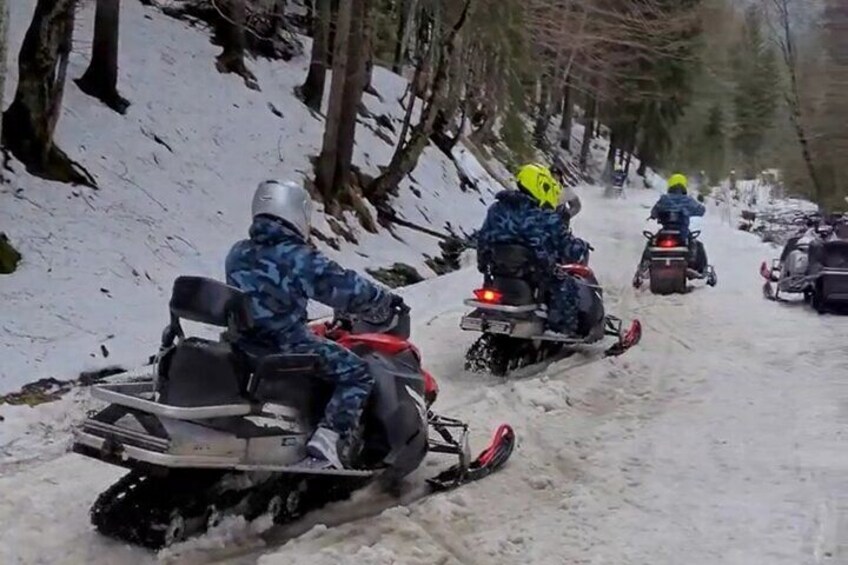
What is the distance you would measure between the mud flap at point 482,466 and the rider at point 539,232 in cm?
264

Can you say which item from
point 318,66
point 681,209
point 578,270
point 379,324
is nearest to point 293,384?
point 379,324

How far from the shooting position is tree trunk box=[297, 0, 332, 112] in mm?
19359

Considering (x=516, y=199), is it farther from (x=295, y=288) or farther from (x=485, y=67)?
(x=485, y=67)

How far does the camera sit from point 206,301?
4.92 m

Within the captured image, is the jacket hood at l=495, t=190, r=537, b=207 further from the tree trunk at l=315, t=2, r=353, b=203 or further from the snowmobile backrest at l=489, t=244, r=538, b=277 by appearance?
the tree trunk at l=315, t=2, r=353, b=203

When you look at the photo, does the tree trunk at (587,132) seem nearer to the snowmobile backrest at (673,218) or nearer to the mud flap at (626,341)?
the snowmobile backrest at (673,218)

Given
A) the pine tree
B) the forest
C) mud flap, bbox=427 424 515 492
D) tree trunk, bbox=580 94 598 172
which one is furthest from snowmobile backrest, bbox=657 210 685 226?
the pine tree

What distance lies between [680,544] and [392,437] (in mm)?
1597

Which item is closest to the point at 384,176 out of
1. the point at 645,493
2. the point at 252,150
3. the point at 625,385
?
the point at 252,150

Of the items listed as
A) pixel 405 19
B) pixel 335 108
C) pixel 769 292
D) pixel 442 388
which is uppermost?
pixel 405 19

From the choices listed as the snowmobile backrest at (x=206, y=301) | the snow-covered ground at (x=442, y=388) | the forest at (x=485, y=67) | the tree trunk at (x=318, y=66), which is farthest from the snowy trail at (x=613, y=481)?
the tree trunk at (x=318, y=66)

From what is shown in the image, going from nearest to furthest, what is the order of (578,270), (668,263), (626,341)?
(578,270) → (626,341) → (668,263)

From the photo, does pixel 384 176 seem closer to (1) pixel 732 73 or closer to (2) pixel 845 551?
(2) pixel 845 551

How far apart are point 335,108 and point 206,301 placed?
11.0 m
